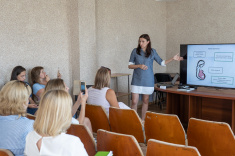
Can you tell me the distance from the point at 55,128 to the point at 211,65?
2872 mm

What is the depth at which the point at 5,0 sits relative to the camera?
12.9 feet

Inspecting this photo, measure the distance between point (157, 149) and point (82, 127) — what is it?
0.68 meters

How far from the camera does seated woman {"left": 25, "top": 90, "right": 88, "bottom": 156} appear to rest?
1.48m

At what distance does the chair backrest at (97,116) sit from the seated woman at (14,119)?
3.28ft

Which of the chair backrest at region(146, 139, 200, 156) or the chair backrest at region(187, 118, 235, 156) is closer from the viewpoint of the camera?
the chair backrest at region(146, 139, 200, 156)

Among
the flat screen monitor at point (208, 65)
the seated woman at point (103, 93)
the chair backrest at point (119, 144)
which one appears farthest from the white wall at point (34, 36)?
the chair backrest at point (119, 144)

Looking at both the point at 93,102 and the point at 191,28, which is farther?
the point at 191,28

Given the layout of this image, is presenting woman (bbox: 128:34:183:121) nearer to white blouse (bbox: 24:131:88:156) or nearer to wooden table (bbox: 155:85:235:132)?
wooden table (bbox: 155:85:235:132)

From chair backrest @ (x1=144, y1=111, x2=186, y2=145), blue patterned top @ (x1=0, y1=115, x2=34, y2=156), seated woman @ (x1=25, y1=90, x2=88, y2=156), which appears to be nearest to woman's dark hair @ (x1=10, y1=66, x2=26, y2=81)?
blue patterned top @ (x1=0, y1=115, x2=34, y2=156)

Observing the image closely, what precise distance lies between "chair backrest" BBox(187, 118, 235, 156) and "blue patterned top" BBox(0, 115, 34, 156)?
56.3 inches

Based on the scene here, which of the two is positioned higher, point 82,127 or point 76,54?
point 76,54

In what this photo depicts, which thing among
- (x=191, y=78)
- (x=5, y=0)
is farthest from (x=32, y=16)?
(x=191, y=78)

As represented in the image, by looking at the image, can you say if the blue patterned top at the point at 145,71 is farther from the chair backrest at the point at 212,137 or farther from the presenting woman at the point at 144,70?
the chair backrest at the point at 212,137

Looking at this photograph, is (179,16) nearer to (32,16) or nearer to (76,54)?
(76,54)
